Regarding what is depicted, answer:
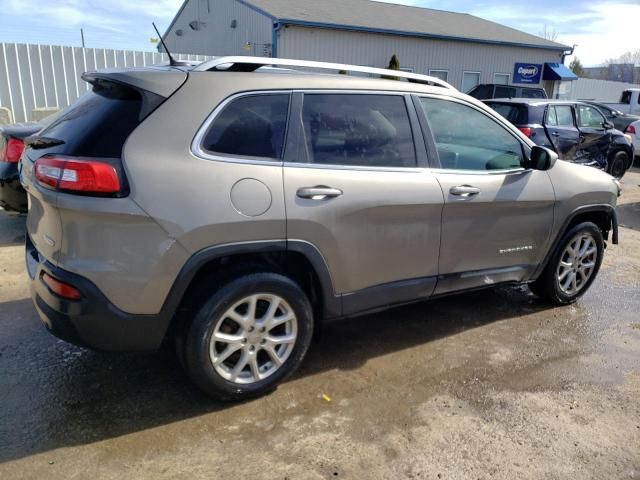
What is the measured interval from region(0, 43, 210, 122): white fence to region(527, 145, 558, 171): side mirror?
382 inches

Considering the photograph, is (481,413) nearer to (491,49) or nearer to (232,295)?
(232,295)

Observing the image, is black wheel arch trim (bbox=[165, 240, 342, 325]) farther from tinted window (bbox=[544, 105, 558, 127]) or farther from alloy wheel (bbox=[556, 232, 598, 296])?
tinted window (bbox=[544, 105, 558, 127])

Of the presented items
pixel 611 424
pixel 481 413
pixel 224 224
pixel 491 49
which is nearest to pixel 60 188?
pixel 224 224

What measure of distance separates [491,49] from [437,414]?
23.0 metres

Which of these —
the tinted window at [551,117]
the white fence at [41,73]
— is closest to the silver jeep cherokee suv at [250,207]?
the tinted window at [551,117]

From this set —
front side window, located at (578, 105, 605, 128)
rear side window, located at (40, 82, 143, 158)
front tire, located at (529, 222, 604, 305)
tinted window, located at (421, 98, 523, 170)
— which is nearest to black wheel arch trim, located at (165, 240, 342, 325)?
rear side window, located at (40, 82, 143, 158)

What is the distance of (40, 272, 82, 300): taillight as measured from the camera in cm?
254

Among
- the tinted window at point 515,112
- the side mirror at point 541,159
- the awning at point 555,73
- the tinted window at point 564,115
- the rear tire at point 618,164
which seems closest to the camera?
the side mirror at point 541,159

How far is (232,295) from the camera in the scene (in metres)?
2.82

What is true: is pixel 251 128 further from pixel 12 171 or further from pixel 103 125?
pixel 12 171

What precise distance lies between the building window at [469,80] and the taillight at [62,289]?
22259mm

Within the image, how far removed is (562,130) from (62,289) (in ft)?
31.4

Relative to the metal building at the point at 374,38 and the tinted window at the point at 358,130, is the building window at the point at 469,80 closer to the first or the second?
the metal building at the point at 374,38

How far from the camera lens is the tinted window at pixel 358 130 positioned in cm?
309
